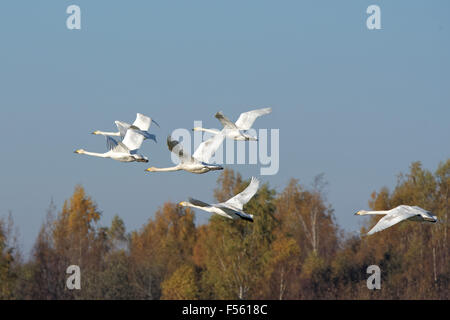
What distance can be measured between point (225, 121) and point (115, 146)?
15.0ft

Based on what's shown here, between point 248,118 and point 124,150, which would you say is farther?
point 248,118

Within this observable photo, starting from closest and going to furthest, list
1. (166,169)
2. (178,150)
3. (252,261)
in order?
(178,150)
(166,169)
(252,261)

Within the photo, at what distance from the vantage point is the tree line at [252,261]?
2936 inches

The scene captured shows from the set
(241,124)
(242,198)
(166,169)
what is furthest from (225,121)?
(242,198)

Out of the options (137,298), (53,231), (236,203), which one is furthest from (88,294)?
(236,203)

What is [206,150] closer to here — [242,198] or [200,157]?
[200,157]

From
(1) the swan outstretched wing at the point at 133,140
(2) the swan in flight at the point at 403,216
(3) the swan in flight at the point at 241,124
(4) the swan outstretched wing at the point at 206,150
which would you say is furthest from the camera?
(3) the swan in flight at the point at 241,124

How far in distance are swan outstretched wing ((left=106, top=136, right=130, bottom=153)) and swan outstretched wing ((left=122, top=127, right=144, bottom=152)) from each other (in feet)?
3.08

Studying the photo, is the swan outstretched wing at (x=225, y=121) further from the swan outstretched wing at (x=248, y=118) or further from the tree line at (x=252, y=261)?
the tree line at (x=252, y=261)

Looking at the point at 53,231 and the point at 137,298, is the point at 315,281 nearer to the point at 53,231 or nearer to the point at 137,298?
the point at 137,298

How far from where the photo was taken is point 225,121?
35344 millimetres

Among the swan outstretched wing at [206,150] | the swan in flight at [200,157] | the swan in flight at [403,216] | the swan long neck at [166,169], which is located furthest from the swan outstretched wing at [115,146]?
the swan in flight at [403,216]

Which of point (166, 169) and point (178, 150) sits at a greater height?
point (166, 169)

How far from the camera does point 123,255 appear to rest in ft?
279
